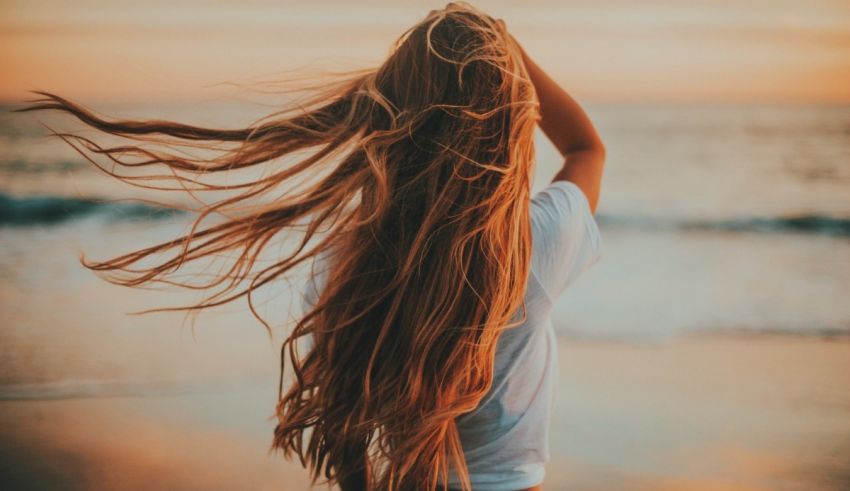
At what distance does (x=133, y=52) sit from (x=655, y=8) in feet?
23.1

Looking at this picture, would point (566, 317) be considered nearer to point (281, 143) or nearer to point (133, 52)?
point (281, 143)

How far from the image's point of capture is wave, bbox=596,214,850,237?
7.48m

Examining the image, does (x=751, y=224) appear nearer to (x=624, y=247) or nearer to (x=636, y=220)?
(x=636, y=220)

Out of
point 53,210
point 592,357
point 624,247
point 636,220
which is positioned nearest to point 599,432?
point 592,357

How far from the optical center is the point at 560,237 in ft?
4.43

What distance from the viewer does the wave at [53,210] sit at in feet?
25.1

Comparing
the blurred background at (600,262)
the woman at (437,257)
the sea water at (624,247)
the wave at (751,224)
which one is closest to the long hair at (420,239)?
the woman at (437,257)

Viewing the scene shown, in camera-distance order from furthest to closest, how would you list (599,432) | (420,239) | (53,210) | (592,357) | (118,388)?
(53,210) → (592,357) → (118,388) → (599,432) → (420,239)

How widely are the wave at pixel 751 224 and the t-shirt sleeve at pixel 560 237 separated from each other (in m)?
6.43

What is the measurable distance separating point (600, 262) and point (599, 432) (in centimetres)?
305

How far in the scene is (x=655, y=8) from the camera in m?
10.1

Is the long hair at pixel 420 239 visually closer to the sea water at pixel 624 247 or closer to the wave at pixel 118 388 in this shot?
the sea water at pixel 624 247

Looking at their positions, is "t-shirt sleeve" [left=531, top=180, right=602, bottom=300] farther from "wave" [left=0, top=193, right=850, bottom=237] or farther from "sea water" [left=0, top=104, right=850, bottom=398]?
"wave" [left=0, top=193, right=850, bottom=237]

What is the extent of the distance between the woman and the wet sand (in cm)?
154
